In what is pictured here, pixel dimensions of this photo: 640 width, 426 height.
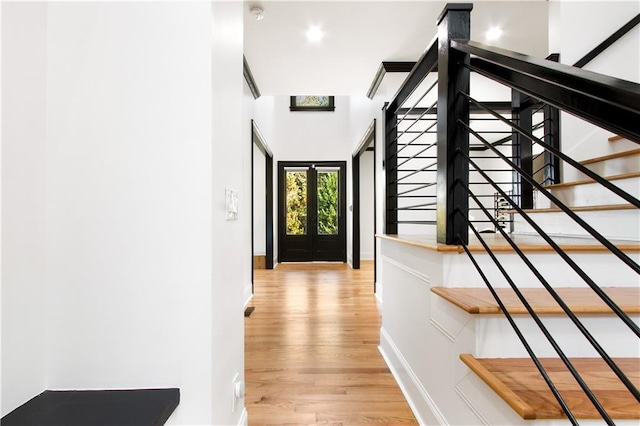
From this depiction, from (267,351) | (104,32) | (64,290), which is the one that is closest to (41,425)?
(64,290)

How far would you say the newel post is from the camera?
4.38 feet

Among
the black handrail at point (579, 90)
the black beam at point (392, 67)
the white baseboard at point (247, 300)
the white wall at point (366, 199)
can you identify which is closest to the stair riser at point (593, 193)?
the black handrail at point (579, 90)

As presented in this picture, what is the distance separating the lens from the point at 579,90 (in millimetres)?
639

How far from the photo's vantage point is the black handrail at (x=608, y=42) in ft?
7.11

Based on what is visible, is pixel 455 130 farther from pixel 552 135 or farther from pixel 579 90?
pixel 552 135

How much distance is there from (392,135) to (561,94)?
182 cm

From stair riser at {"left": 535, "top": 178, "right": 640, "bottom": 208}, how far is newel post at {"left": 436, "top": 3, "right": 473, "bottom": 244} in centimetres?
121

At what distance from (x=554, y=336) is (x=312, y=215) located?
6556 millimetres

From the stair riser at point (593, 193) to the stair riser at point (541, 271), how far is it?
2.56 feet

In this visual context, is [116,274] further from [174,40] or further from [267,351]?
[267,351]

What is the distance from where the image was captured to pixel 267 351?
2434mm

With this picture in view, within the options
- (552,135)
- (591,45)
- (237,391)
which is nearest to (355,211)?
(552,135)

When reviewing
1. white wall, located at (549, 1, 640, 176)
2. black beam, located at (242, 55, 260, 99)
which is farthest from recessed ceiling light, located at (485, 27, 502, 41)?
black beam, located at (242, 55, 260, 99)

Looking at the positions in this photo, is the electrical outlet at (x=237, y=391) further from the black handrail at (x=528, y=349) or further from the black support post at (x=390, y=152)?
the black support post at (x=390, y=152)
